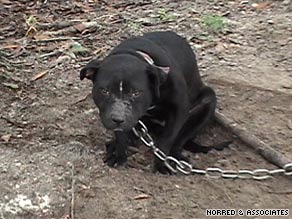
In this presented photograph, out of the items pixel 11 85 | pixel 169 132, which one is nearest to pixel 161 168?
pixel 169 132

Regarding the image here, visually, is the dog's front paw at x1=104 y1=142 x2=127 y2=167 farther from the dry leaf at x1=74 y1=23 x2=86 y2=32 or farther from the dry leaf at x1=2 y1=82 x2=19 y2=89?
the dry leaf at x1=74 y1=23 x2=86 y2=32

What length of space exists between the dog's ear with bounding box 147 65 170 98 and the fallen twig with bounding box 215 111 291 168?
2.40ft

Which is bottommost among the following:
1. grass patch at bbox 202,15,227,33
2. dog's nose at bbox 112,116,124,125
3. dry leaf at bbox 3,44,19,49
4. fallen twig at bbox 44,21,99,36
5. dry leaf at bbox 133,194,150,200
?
dry leaf at bbox 3,44,19,49

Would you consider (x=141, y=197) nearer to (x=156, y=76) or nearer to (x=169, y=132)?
(x=169, y=132)

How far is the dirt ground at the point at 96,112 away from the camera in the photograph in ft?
13.5

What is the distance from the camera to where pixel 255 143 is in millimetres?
4629

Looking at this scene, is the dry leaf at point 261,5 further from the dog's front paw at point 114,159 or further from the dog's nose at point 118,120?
the dog's nose at point 118,120

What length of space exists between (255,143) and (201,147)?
0.34 meters

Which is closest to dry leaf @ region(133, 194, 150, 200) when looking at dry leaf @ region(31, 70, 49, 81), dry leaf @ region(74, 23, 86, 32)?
dry leaf @ region(31, 70, 49, 81)

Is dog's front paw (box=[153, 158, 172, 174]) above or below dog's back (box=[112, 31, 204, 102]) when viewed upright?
below

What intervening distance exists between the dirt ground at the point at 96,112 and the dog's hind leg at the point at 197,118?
0.45 feet

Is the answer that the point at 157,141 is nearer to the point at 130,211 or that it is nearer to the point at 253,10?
the point at 130,211

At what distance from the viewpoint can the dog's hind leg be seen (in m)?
4.74

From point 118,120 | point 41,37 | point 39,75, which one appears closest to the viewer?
point 118,120
